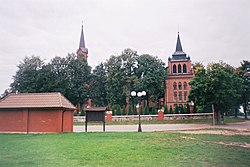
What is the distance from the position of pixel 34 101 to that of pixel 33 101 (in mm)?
87

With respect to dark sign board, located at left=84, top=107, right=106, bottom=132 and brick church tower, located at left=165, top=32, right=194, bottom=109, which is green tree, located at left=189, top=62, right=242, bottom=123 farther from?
brick church tower, located at left=165, top=32, right=194, bottom=109

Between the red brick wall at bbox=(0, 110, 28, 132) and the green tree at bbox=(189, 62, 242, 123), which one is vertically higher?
the green tree at bbox=(189, 62, 242, 123)

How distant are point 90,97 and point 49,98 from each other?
3009 centimetres

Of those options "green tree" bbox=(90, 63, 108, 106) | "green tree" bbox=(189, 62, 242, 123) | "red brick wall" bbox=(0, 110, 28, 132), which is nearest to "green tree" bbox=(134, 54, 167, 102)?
"green tree" bbox=(90, 63, 108, 106)

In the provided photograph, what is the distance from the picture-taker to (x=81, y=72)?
160ft

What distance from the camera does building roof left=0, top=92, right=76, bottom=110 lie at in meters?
18.7

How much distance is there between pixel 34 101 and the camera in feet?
63.2

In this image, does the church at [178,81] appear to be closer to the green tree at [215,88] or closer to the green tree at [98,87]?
the green tree at [98,87]

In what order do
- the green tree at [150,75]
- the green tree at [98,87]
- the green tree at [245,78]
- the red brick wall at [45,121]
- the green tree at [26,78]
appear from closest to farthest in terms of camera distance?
the red brick wall at [45,121], the green tree at [245,78], the green tree at [26,78], the green tree at [150,75], the green tree at [98,87]

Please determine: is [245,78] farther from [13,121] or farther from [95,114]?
[13,121]

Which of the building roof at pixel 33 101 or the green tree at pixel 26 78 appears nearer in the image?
the building roof at pixel 33 101

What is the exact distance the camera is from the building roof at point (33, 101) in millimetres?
18656

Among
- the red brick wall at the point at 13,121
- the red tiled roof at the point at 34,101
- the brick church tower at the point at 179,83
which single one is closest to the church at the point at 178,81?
the brick church tower at the point at 179,83

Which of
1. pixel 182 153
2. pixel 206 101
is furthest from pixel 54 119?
pixel 206 101
